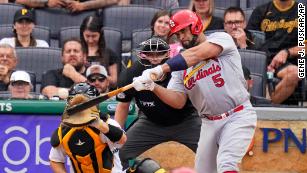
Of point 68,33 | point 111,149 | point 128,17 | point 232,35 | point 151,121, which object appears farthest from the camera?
point 128,17

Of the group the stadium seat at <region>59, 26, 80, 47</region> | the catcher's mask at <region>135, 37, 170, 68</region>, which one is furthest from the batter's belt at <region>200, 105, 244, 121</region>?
the stadium seat at <region>59, 26, 80, 47</region>

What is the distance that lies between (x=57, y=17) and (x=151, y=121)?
121 inches

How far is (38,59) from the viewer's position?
30.1ft

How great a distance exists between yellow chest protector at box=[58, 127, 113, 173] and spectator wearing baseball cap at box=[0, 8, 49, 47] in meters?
3.51

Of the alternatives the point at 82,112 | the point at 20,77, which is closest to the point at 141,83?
the point at 82,112

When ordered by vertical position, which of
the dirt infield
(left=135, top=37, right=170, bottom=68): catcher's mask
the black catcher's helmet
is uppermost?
(left=135, top=37, right=170, bottom=68): catcher's mask

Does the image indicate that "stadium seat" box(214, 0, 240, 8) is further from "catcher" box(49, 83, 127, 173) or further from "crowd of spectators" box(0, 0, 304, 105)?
"catcher" box(49, 83, 127, 173)

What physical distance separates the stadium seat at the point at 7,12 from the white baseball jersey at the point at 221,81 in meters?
3.94

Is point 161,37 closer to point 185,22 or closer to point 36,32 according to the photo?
point 185,22

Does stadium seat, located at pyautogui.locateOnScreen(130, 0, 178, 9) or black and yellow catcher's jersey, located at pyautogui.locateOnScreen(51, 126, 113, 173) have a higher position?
stadium seat, located at pyautogui.locateOnScreen(130, 0, 178, 9)

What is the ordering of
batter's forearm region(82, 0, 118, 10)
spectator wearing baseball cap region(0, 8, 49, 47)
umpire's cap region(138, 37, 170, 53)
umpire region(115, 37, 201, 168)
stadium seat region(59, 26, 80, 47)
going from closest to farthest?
umpire's cap region(138, 37, 170, 53) < umpire region(115, 37, 201, 168) < spectator wearing baseball cap region(0, 8, 49, 47) < stadium seat region(59, 26, 80, 47) < batter's forearm region(82, 0, 118, 10)

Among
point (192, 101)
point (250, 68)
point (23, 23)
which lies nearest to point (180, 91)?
point (192, 101)

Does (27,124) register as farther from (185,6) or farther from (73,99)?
(185,6)

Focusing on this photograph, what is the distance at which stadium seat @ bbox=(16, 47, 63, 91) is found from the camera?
9125 millimetres
